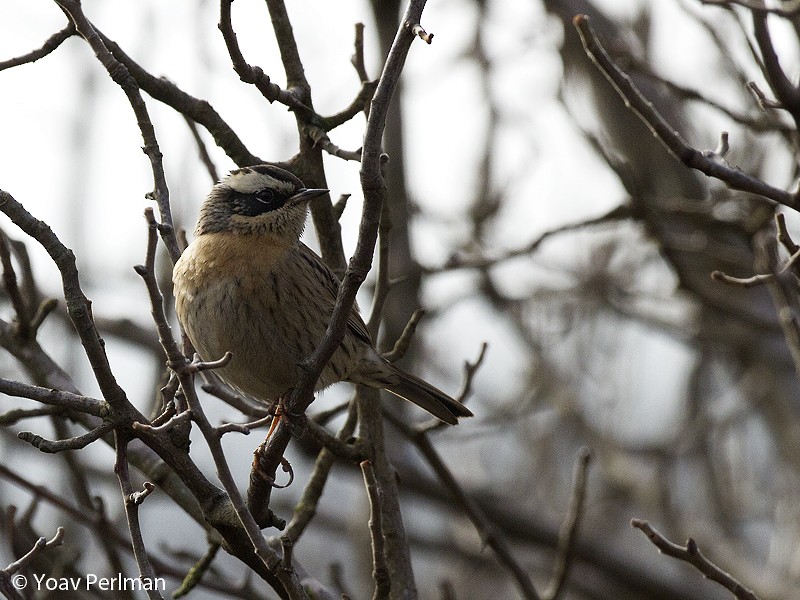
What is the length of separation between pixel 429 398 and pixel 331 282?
105 cm

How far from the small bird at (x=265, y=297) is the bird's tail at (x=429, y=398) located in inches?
0.8

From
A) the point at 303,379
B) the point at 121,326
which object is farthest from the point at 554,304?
the point at 303,379

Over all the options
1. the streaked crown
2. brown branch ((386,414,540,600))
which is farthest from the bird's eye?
brown branch ((386,414,540,600))

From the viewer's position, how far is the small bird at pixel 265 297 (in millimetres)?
5250

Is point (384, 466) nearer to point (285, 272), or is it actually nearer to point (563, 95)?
point (285, 272)

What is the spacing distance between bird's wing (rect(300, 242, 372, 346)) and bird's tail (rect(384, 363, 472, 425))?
1.29ft

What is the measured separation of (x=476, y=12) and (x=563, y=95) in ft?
14.4

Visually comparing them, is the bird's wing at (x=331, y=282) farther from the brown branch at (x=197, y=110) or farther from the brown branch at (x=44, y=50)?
the brown branch at (x=44, y=50)

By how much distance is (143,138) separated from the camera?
150 inches

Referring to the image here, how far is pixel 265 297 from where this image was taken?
5324mm

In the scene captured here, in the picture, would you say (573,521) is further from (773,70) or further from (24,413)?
(24,413)

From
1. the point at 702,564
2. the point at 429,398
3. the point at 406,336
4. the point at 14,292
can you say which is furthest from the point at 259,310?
the point at 702,564

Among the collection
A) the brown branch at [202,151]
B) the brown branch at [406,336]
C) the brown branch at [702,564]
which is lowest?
the brown branch at [702,564]
